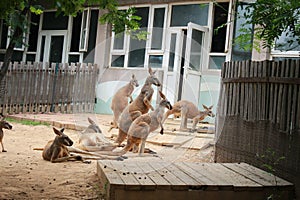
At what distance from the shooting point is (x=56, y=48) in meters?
16.2

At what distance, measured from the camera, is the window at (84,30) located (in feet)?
49.8

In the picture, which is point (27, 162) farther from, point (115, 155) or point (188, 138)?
point (188, 138)

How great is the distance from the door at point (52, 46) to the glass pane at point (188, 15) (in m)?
4.97

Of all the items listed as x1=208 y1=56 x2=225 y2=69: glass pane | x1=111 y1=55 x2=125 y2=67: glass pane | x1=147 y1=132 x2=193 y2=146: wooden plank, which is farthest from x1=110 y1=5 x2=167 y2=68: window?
x1=147 y1=132 x2=193 y2=146: wooden plank

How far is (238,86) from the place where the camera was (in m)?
6.18

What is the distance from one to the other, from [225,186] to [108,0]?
8.67 feet

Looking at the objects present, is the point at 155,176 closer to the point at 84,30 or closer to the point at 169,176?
the point at 169,176

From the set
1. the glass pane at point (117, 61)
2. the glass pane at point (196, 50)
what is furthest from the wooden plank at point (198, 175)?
the glass pane at point (117, 61)

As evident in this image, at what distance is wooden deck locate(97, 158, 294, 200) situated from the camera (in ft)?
13.9

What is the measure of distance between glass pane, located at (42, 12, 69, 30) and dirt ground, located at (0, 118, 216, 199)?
345 inches

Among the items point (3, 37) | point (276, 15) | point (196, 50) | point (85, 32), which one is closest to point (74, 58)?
point (85, 32)

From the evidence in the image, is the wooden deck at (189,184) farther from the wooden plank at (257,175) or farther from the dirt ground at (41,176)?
the dirt ground at (41,176)

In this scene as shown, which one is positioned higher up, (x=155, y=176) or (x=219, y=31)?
(x=219, y=31)

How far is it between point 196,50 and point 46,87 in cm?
504
